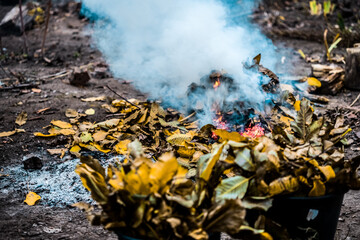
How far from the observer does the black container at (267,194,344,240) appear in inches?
67.9

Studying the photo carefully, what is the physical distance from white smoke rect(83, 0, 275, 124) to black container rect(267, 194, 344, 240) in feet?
5.45

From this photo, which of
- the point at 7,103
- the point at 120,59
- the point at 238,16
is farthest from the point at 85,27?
the point at 7,103

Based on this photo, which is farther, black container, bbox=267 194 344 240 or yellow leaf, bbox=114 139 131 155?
yellow leaf, bbox=114 139 131 155

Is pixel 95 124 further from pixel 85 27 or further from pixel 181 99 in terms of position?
pixel 85 27

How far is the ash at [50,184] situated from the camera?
2637 mm

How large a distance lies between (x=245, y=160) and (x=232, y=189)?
0.16m

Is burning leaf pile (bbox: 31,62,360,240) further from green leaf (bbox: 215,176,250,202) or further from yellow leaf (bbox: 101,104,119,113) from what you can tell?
yellow leaf (bbox: 101,104,119,113)

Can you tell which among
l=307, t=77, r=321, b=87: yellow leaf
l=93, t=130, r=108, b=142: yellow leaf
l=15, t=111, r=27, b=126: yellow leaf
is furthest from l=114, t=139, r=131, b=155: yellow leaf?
l=307, t=77, r=321, b=87: yellow leaf

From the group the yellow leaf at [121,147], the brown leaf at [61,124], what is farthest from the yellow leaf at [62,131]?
the yellow leaf at [121,147]

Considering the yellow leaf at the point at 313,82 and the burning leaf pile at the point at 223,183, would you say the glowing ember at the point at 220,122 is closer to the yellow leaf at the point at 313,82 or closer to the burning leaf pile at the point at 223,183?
the burning leaf pile at the point at 223,183

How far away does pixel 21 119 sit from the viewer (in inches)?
149

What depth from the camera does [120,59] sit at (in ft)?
21.1

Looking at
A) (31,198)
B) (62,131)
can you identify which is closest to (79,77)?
(62,131)

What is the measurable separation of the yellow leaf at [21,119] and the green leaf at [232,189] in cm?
281
